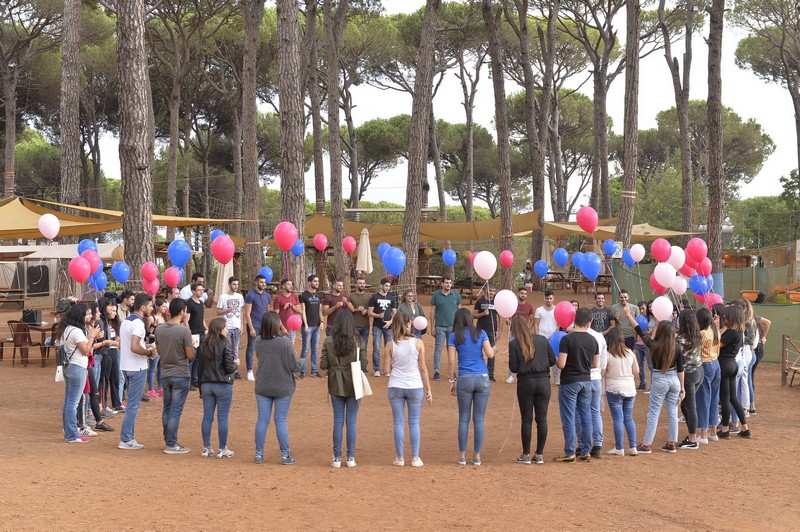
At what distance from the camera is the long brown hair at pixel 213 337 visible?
6855 millimetres

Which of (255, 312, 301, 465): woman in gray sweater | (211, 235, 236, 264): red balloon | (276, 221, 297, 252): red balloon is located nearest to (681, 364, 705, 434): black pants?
(255, 312, 301, 465): woman in gray sweater

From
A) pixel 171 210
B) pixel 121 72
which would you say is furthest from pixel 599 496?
pixel 171 210

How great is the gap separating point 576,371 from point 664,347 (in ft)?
2.77

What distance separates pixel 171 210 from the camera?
24484 millimetres

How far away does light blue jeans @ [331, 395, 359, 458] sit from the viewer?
6797mm

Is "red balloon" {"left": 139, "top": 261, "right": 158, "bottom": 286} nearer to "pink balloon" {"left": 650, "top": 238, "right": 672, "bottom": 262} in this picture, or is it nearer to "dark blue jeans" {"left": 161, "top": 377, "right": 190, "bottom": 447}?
"dark blue jeans" {"left": 161, "top": 377, "right": 190, "bottom": 447}

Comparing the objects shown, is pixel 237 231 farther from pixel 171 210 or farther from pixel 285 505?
pixel 285 505

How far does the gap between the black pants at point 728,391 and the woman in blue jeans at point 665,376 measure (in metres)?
0.80

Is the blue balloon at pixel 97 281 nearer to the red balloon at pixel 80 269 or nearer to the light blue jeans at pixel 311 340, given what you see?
the red balloon at pixel 80 269

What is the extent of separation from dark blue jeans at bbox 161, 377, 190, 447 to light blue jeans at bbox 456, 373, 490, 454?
2308 mm

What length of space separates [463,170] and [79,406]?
3247cm

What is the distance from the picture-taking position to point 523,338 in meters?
6.79

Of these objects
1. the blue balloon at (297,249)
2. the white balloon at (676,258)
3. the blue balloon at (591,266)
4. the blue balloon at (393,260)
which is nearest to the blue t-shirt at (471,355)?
the white balloon at (676,258)

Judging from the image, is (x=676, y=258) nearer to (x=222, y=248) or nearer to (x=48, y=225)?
(x=222, y=248)
